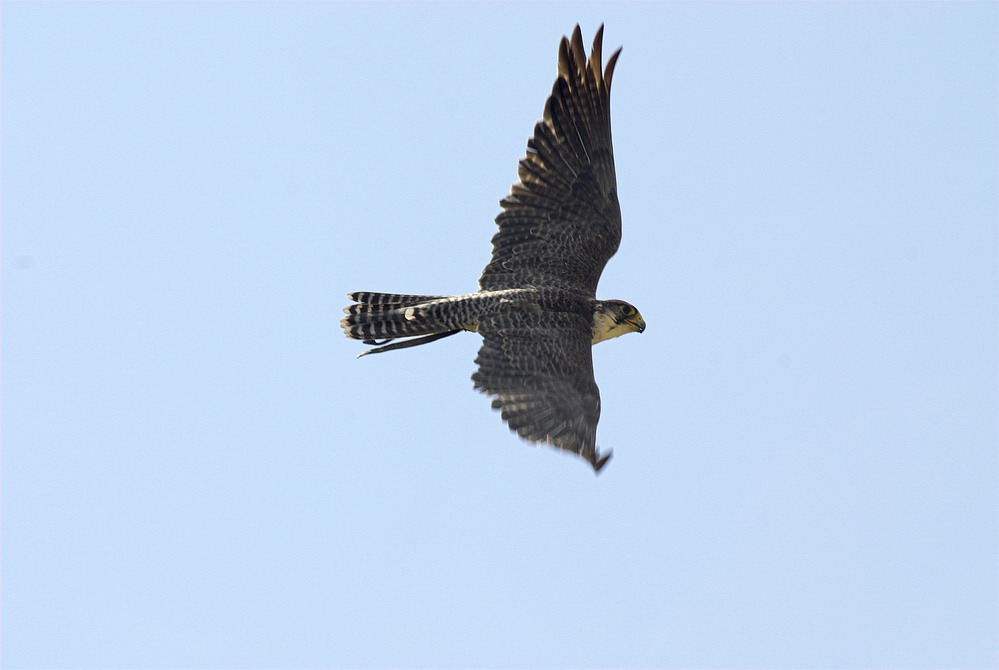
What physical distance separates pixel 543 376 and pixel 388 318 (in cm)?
217

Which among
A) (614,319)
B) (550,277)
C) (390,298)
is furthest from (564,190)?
(390,298)

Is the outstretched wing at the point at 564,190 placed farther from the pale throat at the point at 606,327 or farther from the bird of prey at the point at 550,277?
the pale throat at the point at 606,327

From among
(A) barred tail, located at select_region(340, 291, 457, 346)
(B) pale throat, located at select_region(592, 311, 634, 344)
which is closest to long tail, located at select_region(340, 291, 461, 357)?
(A) barred tail, located at select_region(340, 291, 457, 346)

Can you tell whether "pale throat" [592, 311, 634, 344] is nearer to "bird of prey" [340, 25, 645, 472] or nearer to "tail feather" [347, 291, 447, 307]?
"bird of prey" [340, 25, 645, 472]

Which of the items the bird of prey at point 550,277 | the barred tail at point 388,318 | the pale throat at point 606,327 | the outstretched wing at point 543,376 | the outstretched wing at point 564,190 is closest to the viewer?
the outstretched wing at point 543,376

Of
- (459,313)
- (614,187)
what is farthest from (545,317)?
(614,187)

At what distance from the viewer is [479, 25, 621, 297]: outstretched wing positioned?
16.8 meters

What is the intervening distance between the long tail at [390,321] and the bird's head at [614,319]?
5.82 feet

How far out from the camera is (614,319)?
17062mm

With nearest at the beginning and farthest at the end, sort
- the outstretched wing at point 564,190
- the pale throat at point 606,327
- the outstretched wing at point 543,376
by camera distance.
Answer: the outstretched wing at point 543,376 < the outstretched wing at point 564,190 < the pale throat at point 606,327

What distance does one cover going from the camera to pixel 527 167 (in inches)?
667

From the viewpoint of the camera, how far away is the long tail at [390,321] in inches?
648

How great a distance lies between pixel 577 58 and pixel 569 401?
4.43 m

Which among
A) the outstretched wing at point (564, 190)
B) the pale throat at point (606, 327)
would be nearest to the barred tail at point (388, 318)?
the outstretched wing at point (564, 190)
